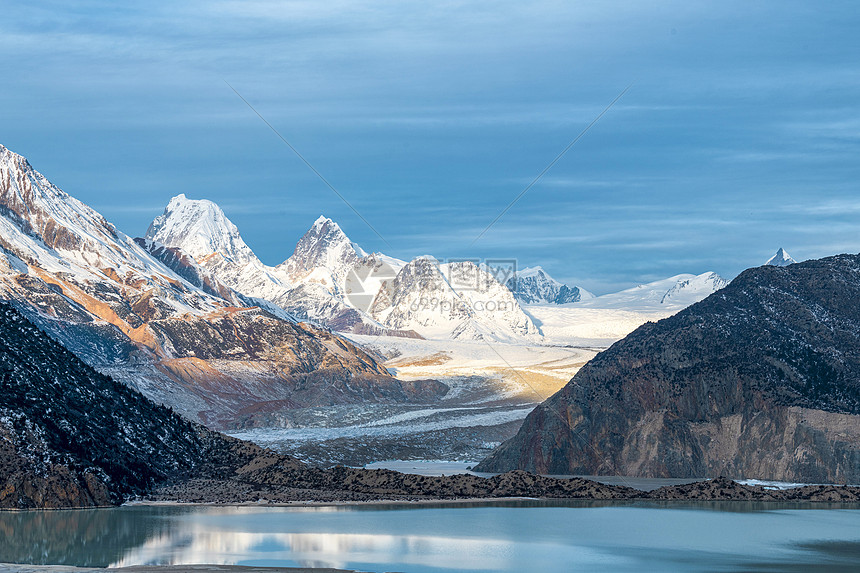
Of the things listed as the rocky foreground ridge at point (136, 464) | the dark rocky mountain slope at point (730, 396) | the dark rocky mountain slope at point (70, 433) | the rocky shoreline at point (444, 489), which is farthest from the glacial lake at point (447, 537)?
the dark rocky mountain slope at point (730, 396)

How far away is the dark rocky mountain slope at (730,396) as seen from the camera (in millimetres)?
123938

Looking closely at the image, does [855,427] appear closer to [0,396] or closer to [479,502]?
[479,502]

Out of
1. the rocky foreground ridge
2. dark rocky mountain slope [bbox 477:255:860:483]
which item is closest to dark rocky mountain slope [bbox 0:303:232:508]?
the rocky foreground ridge

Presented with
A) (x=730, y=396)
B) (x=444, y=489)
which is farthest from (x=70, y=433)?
(x=730, y=396)

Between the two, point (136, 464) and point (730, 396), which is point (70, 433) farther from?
point (730, 396)

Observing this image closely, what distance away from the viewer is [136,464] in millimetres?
102000

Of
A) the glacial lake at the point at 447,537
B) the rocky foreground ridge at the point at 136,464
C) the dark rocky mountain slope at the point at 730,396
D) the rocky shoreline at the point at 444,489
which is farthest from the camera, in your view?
the dark rocky mountain slope at the point at 730,396

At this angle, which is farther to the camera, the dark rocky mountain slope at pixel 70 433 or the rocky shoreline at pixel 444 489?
the rocky shoreline at pixel 444 489

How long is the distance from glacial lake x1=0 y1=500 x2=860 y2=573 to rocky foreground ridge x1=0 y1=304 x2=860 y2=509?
4433 millimetres

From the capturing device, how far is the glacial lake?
65.6m

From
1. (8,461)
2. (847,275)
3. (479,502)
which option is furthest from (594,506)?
(847,275)

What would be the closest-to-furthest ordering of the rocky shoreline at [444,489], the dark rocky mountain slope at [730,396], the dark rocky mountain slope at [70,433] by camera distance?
the dark rocky mountain slope at [70,433]
the rocky shoreline at [444,489]
the dark rocky mountain slope at [730,396]

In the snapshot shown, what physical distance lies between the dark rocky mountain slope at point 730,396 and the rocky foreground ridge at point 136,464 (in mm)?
14268

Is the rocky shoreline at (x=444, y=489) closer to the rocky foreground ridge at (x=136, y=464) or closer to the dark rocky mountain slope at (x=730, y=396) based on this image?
the rocky foreground ridge at (x=136, y=464)
